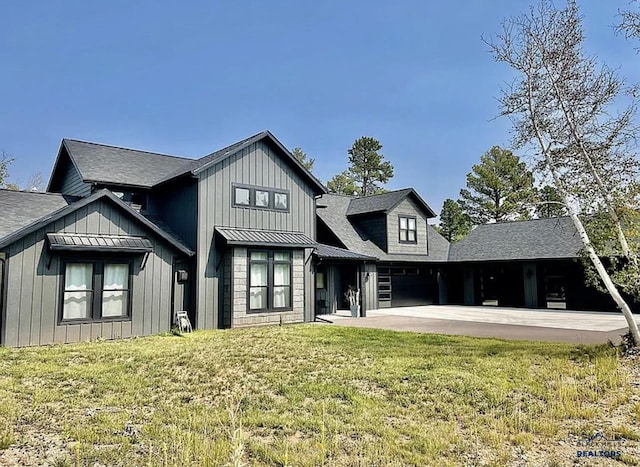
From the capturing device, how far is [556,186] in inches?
367

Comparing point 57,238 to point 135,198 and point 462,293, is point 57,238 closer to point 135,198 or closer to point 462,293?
point 135,198

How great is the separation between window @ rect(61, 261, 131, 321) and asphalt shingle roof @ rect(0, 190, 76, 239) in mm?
1910

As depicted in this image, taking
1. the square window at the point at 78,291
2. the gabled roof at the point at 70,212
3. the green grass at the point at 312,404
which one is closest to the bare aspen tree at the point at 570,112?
the green grass at the point at 312,404

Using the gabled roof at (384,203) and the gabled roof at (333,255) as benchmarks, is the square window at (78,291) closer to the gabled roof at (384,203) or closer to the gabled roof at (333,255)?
the gabled roof at (333,255)

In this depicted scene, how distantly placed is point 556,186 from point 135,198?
12.7 meters

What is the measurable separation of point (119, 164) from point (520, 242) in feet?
62.1

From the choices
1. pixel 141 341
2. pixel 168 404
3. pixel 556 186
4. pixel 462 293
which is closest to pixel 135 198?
pixel 141 341

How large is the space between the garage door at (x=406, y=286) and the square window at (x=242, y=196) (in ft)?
30.5

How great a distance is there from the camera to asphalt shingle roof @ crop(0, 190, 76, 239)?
442 inches

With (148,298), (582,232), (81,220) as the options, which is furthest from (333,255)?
(582,232)

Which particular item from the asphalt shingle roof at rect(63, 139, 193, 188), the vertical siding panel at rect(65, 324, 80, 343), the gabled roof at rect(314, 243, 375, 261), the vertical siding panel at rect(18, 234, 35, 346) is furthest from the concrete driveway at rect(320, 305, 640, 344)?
the vertical siding panel at rect(18, 234, 35, 346)

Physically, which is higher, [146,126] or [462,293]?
[146,126]

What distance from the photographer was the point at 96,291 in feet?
35.9

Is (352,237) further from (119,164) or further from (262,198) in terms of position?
(119,164)
